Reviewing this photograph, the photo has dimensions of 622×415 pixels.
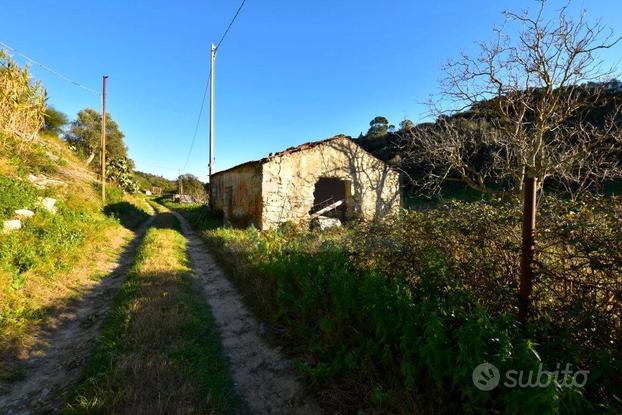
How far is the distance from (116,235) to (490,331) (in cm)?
1298

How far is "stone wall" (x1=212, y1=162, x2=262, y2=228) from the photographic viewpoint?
13.4m

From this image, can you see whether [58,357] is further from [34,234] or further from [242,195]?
[242,195]

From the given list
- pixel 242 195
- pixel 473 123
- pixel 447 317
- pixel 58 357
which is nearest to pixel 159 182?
pixel 242 195

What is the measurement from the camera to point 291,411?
3.34 meters

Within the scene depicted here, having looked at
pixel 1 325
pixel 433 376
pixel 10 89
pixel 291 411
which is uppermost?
pixel 10 89

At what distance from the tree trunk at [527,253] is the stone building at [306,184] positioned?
10.2 meters

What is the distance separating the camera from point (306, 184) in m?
13.8

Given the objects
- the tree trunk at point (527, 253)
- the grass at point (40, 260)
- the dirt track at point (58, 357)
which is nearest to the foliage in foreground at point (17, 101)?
the grass at point (40, 260)

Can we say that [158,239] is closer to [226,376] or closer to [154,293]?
[154,293]

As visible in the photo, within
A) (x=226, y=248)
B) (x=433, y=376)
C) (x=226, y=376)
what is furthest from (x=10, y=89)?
(x=433, y=376)

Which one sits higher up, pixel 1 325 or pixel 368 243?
pixel 368 243

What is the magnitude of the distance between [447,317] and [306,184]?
11.3 metres

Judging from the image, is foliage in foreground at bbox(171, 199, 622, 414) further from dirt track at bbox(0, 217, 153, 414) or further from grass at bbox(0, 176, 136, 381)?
grass at bbox(0, 176, 136, 381)

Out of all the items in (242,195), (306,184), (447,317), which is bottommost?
(447,317)
